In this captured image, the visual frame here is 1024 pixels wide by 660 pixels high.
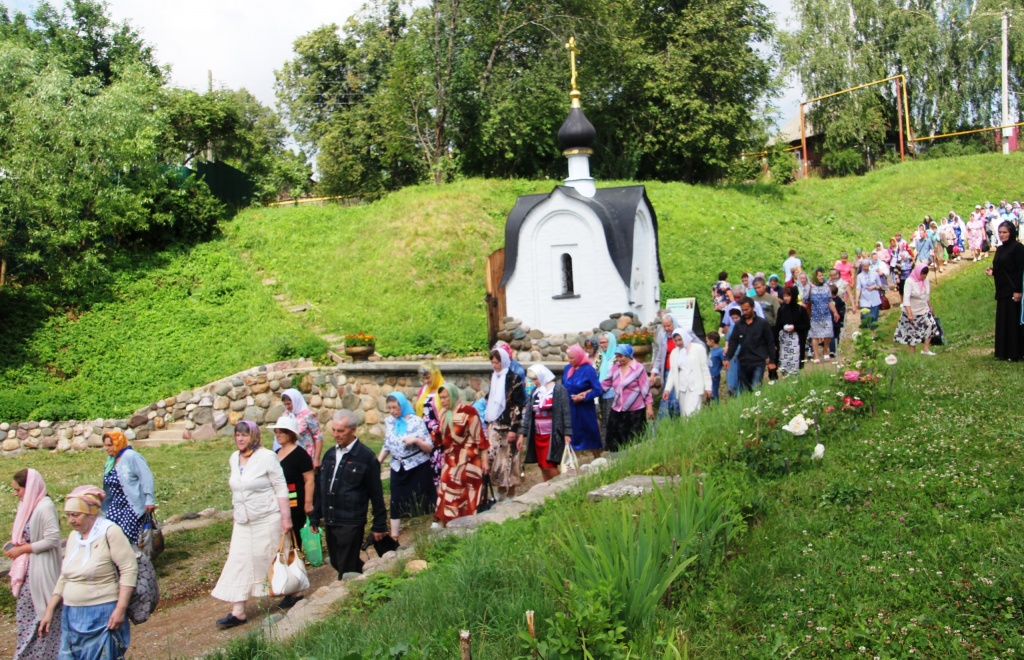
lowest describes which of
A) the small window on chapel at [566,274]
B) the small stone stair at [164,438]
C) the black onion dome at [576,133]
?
the small stone stair at [164,438]

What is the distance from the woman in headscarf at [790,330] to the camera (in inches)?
492

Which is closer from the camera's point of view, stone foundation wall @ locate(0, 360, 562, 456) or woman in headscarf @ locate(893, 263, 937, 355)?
woman in headscarf @ locate(893, 263, 937, 355)

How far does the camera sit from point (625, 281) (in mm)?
17078

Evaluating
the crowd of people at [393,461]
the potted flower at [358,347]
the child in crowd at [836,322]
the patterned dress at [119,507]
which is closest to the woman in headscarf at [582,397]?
the crowd of people at [393,461]

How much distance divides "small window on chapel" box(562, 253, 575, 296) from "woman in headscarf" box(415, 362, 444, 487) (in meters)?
8.93

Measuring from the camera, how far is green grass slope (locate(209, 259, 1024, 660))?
4.45 m

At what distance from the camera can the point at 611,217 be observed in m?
17.3

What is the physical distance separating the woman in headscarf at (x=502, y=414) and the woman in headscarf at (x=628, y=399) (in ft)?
4.45

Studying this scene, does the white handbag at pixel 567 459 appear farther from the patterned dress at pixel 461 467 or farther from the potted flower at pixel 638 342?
the potted flower at pixel 638 342

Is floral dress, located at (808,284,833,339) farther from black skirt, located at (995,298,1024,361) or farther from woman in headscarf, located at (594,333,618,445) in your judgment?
woman in headscarf, located at (594,333,618,445)

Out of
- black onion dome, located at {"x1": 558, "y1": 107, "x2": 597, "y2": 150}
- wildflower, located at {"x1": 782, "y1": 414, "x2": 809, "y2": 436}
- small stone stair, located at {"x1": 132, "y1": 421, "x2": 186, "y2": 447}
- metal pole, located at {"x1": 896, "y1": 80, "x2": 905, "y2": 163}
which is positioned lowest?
small stone stair, located at {"x1": 132, "y1": 421, "x2": 186, "y2": 447}

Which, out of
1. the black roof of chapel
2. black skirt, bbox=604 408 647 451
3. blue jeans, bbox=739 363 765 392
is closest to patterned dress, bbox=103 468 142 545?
black skirt, bbox=604 408 647 451

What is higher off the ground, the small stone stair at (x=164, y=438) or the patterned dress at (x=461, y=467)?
the patterned dress at (x=461, y=467)

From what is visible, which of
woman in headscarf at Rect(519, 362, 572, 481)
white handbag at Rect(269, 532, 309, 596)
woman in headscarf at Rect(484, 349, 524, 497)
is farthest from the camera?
woman in headscarf at Rect(519, 362, 572, 481)
